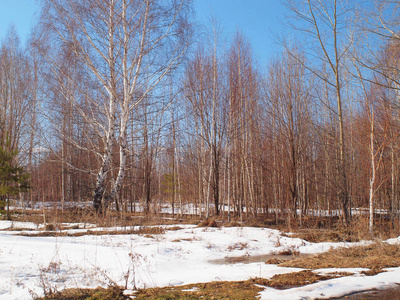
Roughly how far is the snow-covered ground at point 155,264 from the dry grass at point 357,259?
36 cm

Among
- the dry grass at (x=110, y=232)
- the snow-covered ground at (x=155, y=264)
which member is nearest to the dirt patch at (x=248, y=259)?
the snow-covered ground at (x=155, y=264)

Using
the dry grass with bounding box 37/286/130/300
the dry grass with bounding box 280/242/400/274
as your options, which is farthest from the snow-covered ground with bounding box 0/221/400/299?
the dry grass with bounding box 280/242/400/274

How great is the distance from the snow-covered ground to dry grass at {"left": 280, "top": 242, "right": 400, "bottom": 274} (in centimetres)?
36

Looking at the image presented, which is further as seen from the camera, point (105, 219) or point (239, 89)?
point (239, 89)

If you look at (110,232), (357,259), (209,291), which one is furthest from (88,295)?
(110,232)

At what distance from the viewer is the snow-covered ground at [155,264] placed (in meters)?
2.89

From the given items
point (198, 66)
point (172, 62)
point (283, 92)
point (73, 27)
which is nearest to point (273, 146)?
point (283, 92)

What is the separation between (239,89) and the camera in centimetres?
1333

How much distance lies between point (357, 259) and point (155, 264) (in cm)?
304

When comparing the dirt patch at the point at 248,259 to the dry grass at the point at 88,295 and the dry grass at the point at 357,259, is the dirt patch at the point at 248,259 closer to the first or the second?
the dry grass at the point at 357,259

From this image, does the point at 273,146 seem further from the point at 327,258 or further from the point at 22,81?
the point at 22,81

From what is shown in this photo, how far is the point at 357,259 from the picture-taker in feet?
14.3

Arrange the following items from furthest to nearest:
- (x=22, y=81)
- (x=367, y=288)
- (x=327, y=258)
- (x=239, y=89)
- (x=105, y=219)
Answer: (x=22, y=81)
(x=239, y=89)
(x=105, y=219)
(x=327, y=258)
(x=367, y=288)

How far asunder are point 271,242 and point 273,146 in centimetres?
700
